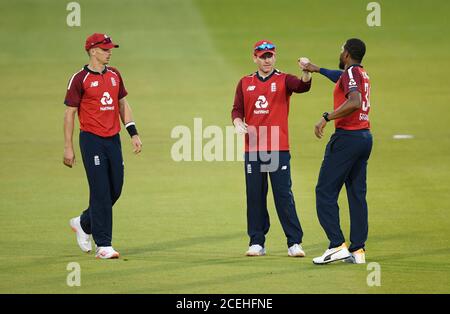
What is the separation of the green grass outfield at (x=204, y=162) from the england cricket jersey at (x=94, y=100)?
1398 millimetres

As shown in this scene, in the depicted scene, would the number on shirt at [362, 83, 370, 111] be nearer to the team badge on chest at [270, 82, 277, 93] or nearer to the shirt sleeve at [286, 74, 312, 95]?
the shirt sleeve at [286, 74, 312, 95]

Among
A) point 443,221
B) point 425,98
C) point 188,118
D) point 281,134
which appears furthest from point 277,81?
point 425,98

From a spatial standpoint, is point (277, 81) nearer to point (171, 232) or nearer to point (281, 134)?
point (281, 134)

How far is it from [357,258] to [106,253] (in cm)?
261

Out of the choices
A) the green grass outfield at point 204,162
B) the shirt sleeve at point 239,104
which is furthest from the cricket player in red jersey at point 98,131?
the shirt sleeve at point 239,104

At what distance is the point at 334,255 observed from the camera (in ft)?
39.1

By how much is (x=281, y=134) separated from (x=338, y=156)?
0.81m

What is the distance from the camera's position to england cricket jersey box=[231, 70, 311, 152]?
1256 cm

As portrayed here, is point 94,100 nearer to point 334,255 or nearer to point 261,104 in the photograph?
point 261,104

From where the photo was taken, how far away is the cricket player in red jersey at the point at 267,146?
41.1 feet

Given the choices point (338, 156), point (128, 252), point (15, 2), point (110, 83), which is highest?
point (15, 2)

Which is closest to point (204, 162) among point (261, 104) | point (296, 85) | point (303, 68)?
point (261, 104)

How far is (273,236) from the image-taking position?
1372 cm

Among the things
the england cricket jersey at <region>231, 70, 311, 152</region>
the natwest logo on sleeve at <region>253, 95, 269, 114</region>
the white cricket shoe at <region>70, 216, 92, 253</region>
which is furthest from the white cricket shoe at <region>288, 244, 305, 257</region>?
the white cricket shoe at <region>70, 216, 92, 253</region>
